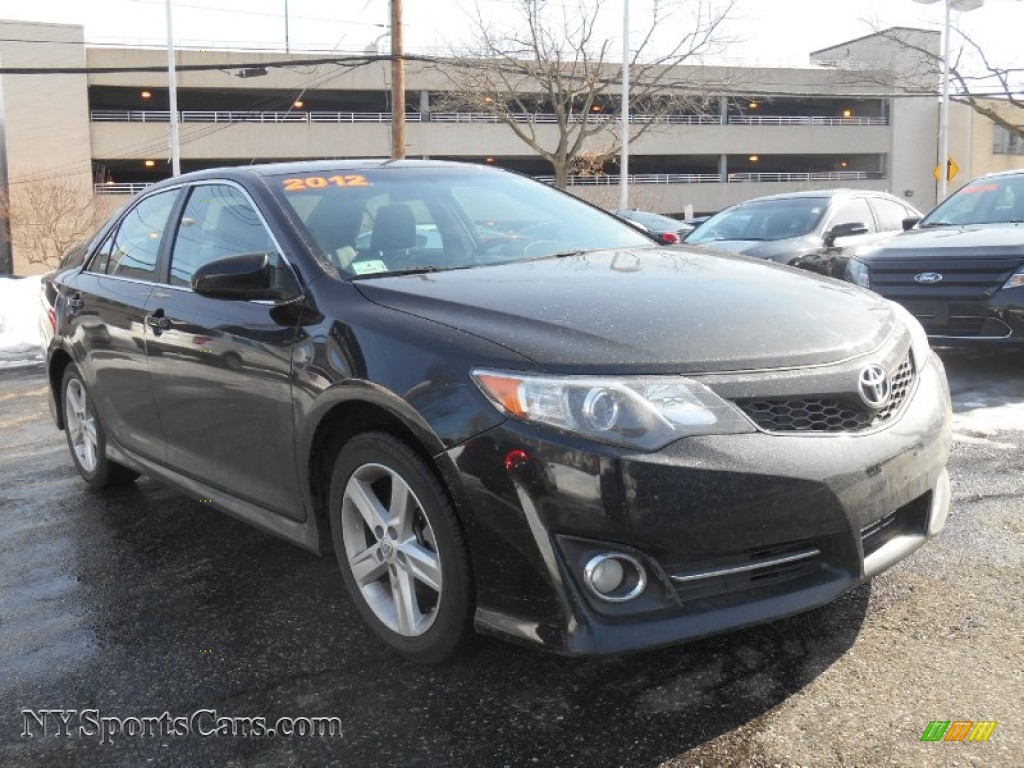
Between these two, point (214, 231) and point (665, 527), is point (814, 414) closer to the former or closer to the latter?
point (665, 527)

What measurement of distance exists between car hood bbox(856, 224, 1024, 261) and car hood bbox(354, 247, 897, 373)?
164 inches

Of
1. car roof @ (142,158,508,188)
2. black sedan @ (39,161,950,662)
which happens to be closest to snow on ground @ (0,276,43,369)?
car roof @ (142,158,508,188)

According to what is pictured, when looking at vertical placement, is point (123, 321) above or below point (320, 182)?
below

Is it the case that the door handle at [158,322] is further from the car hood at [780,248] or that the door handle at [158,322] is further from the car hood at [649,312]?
the car hood at [780,248]

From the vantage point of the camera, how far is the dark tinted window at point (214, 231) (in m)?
3.71

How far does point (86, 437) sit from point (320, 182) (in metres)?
2.28

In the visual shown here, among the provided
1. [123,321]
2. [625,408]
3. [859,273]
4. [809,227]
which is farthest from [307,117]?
→ [625,408]

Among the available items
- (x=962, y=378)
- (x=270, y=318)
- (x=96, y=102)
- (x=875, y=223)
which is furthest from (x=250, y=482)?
(x=96, y=102)

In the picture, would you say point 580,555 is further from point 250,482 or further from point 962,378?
point 962,378

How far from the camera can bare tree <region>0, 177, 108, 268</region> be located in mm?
34656

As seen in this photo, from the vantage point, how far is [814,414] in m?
2.65

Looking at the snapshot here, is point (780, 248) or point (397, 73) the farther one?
point (397, 73)

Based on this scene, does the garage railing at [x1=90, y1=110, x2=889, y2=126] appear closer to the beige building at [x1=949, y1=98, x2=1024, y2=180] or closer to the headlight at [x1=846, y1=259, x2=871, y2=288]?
the beige building at [x1=949, y1=98, x2=1024, y2=180]

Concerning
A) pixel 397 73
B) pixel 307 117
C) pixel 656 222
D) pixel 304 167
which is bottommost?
pixel 656 222
